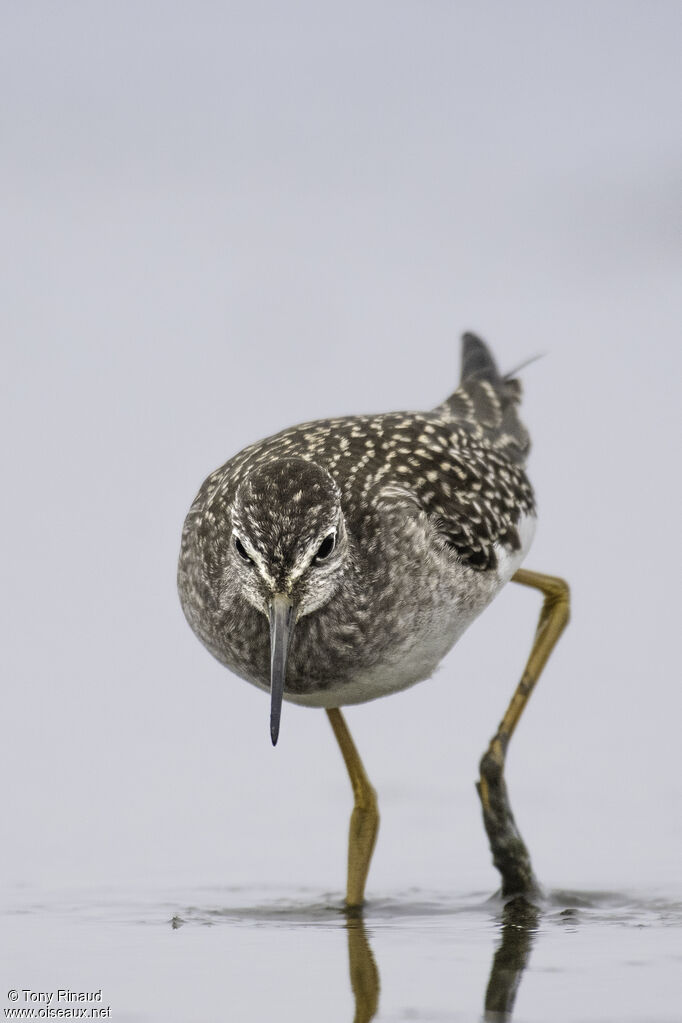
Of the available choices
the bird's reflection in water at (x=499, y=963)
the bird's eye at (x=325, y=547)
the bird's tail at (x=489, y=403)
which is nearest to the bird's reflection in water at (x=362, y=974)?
the bird's reflection in water at (x=499, y=963)

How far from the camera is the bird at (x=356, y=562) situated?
25.6 ft

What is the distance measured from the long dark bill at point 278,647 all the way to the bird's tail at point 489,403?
2.92 metres

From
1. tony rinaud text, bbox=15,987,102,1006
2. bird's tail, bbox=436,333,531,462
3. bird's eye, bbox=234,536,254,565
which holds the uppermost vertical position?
bird's tail, bbox=436,333,531,462

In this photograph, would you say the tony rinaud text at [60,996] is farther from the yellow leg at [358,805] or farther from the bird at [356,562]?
the yellow leg at [358,805]

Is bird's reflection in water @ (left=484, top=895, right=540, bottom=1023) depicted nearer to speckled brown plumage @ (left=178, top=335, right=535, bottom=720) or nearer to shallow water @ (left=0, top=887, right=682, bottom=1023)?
shallow water @ (left=0, top=887, right=682, bottom=1023)

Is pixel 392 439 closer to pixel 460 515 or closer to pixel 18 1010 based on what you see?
pixel 460 515

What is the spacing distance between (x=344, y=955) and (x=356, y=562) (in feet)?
6.49

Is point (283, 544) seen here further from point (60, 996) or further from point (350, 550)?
point (60, 996)

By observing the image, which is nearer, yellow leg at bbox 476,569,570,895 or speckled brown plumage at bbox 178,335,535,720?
speckled brown plumage at bbox 178,335,535,720

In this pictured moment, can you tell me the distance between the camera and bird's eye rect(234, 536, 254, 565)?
782 cm

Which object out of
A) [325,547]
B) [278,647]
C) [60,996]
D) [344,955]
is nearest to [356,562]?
[325,547]

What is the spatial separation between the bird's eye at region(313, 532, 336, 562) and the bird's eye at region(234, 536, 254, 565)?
32cm

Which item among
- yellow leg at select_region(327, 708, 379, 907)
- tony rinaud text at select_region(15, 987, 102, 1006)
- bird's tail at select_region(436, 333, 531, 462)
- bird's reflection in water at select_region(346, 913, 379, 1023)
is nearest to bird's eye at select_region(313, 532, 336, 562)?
bird's reflection in water at select_region(346, 913, 379, 1023)

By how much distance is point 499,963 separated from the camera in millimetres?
6980
